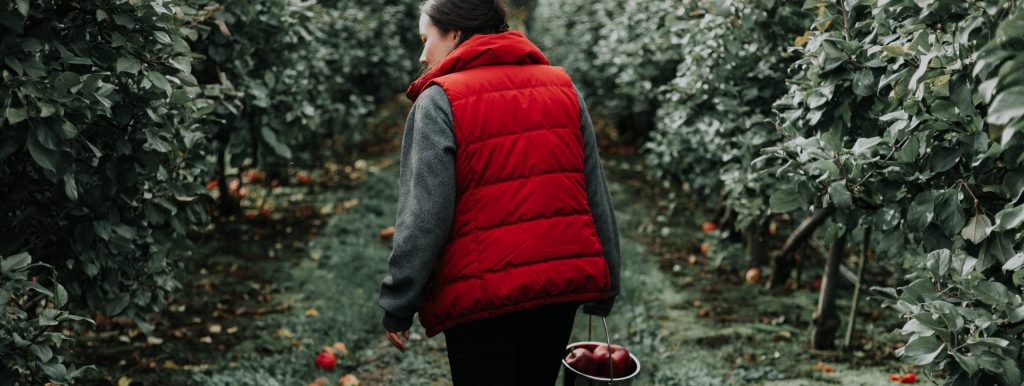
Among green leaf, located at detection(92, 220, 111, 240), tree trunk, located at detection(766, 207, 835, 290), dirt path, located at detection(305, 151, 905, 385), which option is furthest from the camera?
tree trunk, located at detection(766, 207, 835, 290)

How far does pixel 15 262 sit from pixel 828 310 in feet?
12.5

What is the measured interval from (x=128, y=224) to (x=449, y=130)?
1.80 m

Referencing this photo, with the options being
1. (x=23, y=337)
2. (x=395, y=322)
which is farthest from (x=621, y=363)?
(x=23, y=337)

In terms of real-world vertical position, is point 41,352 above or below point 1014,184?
below

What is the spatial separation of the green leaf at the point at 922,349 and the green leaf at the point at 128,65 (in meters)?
2.48

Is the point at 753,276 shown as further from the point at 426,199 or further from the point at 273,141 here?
the point at 426,199

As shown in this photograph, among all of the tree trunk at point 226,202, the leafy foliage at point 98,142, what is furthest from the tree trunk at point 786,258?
the tree trunk at point 226,202

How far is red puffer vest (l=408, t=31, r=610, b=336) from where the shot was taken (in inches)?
86.8

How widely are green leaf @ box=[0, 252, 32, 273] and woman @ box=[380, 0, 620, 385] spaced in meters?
1.02

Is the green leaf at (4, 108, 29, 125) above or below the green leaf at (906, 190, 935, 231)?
above

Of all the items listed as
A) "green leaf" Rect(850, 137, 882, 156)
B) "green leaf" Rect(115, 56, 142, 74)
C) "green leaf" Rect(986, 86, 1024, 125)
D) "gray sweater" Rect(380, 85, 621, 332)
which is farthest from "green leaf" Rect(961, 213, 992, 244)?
"green leaf" Rect(115, 56, 142, 74)

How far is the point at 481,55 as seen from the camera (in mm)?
2279

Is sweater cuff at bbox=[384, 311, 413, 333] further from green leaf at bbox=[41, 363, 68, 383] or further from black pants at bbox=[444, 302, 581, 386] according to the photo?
green leaf at bbox=[41, 363, 68, 383]

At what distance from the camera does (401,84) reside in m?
11.3
